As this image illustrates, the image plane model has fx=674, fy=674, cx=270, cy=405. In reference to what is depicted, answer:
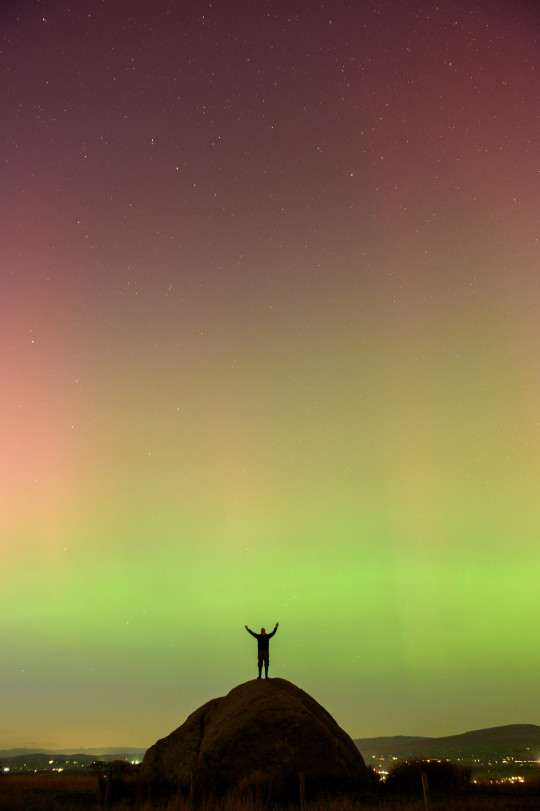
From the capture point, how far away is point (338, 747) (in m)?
20.2

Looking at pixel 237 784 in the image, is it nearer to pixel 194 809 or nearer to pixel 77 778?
pixel 194 809

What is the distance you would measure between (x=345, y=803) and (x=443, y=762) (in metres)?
7.57

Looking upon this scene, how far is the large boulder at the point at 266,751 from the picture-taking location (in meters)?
19.1

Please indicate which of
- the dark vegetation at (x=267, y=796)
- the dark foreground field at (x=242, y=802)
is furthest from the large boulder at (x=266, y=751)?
the dark foreground field at (x=242, y=802)

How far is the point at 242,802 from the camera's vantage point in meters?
17.5

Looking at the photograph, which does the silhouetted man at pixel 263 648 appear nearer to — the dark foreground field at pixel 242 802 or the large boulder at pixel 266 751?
the large boulder at pixel 266 751

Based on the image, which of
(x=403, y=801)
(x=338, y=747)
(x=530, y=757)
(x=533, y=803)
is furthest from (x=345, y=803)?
(x=530, y=757)

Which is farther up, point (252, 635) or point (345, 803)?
point (252, 635)

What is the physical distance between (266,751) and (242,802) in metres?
2.18

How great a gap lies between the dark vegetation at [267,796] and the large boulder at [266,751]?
1.68 ft

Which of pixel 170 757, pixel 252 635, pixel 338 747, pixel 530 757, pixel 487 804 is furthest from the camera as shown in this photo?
pixel 530 757

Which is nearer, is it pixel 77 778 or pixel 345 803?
pixel 345 803

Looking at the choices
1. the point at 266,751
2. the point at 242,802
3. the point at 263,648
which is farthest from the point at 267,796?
the point at 263,648

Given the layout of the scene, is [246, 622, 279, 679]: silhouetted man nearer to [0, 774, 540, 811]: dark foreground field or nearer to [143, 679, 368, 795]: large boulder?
[143, 679, 368, 795]: large boulder
